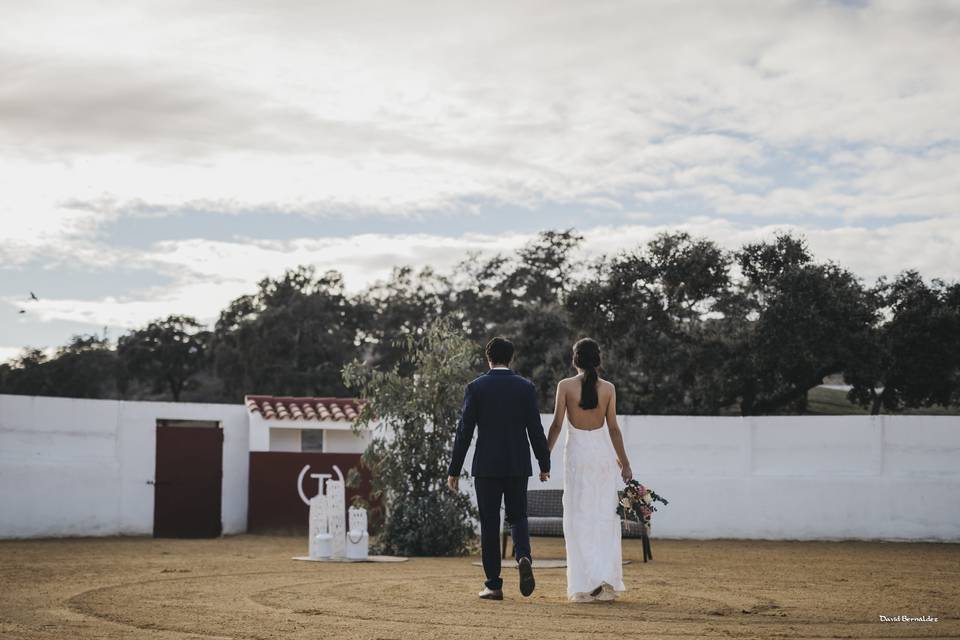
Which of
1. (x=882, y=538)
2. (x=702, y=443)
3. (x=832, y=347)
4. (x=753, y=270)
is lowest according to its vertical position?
(x=882, y=538)

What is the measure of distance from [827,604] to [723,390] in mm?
21623

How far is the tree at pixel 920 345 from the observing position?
103 feet

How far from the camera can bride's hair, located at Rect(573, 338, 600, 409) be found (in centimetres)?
895

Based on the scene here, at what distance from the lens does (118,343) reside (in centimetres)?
5997

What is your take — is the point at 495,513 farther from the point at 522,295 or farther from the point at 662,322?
the point at 522,295

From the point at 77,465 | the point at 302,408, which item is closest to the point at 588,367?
the point at 77,465

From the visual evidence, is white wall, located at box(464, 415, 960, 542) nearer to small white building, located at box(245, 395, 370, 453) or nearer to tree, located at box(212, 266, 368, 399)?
small white building, located at box(245, 395, 370, 453)

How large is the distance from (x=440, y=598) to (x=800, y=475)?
35.0 feet

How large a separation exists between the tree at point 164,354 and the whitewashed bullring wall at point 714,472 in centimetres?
4029

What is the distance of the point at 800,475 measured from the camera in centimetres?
1858

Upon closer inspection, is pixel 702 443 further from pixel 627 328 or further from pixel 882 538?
pixel 627 328

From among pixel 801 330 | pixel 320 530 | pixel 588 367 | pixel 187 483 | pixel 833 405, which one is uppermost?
pixel 801 330

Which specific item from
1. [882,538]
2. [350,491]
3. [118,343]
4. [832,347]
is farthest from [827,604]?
[118,343]

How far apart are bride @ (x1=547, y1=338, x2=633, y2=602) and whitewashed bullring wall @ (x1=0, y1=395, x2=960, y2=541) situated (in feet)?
30.4
